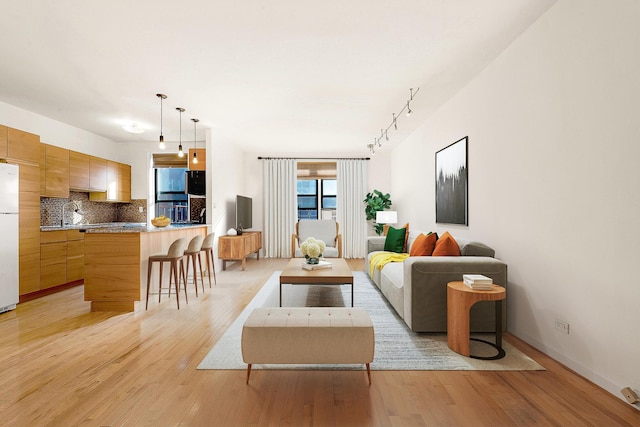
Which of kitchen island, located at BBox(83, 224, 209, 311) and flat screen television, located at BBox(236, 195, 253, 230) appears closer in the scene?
kitchen island, located at BBox(83, 224, 209, 311)

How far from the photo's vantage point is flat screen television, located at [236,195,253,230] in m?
6.88

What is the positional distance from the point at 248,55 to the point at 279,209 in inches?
206

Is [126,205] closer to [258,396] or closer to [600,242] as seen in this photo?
[258,396]

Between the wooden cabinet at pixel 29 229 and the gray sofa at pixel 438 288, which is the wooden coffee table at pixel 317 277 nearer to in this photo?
the gray sofa at pixel 438 288

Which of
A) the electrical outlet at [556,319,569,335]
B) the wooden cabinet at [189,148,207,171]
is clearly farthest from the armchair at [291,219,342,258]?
the electrical outlet at [556,319,569,335]

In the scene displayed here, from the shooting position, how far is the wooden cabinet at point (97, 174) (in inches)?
232

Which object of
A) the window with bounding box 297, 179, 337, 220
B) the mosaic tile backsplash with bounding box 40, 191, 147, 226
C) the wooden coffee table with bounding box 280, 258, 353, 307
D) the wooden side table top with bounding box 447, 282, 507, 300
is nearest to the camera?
the wooden side table top with bounding box 447, 282, 507, 300

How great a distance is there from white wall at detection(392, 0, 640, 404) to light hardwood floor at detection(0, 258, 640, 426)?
0.34 m

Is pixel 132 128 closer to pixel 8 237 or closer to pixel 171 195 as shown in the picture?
pixel 171 195

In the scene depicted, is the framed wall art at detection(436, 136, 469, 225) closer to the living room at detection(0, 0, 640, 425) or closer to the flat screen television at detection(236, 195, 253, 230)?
the living room at detection(0, 0, 640, 425)

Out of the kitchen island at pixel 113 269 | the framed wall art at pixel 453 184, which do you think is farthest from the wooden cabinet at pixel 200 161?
the framed wall art at pixel 453 184

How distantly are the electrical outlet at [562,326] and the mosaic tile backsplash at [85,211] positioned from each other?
6.65 metres

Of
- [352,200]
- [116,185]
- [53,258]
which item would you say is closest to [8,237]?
[53,258]

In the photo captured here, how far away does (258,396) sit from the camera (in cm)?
204
